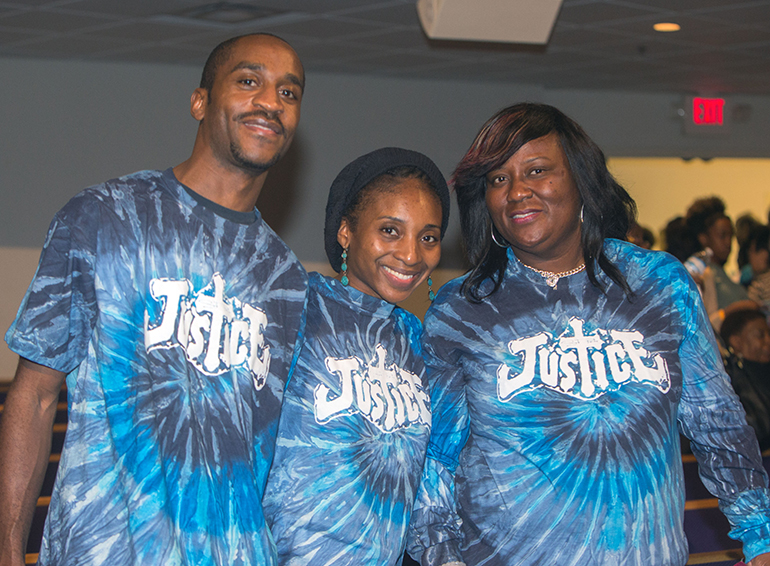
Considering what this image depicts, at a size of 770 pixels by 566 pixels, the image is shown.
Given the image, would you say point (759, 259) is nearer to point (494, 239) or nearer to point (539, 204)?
point (494, 239)

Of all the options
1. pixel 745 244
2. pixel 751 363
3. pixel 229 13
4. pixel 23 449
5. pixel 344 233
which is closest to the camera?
pixel 23 449

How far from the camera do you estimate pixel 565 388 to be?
1.84 metres

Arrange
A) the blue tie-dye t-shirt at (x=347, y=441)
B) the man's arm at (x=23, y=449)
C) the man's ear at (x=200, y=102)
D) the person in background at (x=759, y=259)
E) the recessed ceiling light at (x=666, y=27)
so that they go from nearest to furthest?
Answer: the man's arm at (x=23, y=449) < the blue tie-dye t-shirt at (x=347, y=441) < the man's ear at (x=200, y=102) < the recessed ceiling light at (x=666, y=27) < the person in background at (x=759, y=259)

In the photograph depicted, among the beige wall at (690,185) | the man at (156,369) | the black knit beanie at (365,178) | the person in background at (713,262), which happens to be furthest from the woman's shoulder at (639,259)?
the beige wall at (690,185)

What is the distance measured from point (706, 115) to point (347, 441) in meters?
9.31

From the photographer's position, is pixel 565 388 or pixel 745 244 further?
pixel 745 244

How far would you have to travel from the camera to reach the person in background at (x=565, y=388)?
1790mm

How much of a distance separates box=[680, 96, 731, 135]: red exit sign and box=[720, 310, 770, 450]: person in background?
15.8ft

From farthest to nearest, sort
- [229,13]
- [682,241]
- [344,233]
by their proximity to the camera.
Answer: [682,241], [229,13], [344,233]

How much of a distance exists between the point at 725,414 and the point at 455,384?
662 millimetres

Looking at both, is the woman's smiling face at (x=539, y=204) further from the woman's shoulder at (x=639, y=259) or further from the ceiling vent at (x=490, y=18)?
the ceiling vent at (x=490, y=18)

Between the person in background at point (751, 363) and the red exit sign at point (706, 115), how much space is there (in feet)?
15.8

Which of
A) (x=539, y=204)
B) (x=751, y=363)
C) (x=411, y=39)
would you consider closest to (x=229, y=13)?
(x=411, y=39)

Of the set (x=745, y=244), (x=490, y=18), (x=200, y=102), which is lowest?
(x=200, y=102)
